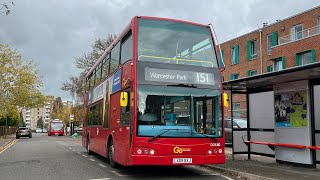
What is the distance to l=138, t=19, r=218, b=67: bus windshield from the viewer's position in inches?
413

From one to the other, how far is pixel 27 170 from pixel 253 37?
30.9m

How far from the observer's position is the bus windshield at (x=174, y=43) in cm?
1048

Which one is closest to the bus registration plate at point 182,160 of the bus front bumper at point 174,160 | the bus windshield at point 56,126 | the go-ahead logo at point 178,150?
the bus front bumper at point 174,160

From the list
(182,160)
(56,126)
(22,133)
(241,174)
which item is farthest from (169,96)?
(56,126)

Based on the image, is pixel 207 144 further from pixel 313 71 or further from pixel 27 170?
pixel 27 170

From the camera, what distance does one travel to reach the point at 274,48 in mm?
33719

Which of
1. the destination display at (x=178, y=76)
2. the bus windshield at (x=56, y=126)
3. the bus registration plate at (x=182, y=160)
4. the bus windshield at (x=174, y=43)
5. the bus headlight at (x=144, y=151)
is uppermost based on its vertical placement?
the bus windshield at (x=174, y=43)

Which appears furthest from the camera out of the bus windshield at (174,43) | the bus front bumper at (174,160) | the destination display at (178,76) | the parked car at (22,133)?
the parked car at (22,133)

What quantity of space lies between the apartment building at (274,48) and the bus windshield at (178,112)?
15536mm

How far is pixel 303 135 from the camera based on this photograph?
11.6 meters

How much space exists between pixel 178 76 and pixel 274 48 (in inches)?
1000

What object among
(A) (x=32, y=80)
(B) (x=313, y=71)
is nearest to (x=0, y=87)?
(A) (x=32, y=80)

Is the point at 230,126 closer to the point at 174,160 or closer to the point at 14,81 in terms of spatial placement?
the point at 174,160

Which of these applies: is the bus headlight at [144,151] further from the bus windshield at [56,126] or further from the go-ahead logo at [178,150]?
the bus windshield at [56,126]
